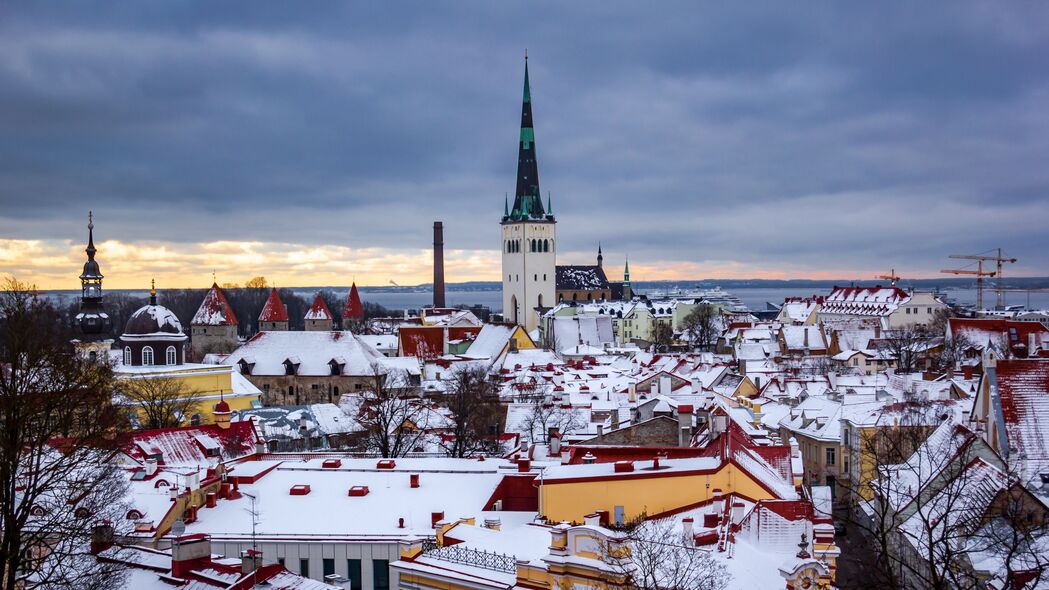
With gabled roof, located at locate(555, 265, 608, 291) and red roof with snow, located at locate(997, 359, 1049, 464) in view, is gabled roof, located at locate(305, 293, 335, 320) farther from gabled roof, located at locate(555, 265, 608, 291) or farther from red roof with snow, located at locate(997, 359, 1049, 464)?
red roof with snow, located at locate(997, 359, 1049, 464)

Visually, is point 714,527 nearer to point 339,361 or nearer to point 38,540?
point 38,540

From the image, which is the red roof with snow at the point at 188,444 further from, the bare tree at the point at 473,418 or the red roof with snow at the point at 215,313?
the red roof with snow at the point at 215,313

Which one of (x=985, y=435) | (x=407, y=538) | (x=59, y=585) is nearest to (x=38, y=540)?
(x=59, y=585)

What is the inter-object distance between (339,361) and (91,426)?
1823 inches

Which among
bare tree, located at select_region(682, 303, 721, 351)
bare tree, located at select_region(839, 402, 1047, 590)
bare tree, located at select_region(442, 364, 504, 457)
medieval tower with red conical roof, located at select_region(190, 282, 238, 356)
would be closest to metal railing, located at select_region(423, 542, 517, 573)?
bare tree, located at select_region(839, 402, 1047, 590)

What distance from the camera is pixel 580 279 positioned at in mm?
151500

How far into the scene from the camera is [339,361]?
66.7 m

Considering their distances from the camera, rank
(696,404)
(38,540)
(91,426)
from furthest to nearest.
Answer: (696,404) < (91,426) < (38,540)

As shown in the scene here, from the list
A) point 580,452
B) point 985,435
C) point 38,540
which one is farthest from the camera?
point 985,435

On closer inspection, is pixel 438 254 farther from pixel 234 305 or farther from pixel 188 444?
pixel 188 444

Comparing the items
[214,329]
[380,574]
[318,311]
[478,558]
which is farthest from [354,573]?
[318,311]

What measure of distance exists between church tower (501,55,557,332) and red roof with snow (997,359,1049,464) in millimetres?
94172

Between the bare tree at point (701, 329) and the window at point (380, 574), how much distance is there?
89.9m

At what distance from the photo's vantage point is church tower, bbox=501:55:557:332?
12125 centimetres
